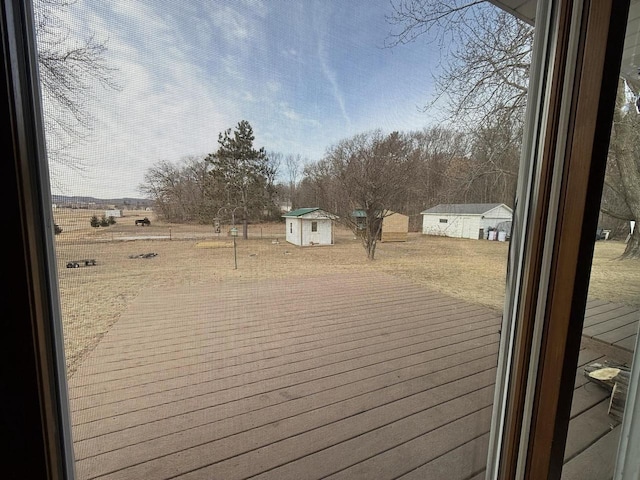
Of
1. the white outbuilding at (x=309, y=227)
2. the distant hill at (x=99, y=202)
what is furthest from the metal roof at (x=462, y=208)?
the distant hill at (x=99, y=202)

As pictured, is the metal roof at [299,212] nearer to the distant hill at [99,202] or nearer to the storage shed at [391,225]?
the storage shed at [391,225]

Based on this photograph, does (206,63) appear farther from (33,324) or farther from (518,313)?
(518,313)

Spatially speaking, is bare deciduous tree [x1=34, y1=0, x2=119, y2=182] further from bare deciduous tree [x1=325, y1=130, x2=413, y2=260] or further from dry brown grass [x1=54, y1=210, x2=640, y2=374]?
bare deciduous tree [x1=325, y1=130, x2=413, y2=260]

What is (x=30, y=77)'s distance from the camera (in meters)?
0.35

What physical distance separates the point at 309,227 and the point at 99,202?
529 mm

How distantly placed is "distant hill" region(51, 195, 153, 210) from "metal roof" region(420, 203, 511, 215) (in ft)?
2.61

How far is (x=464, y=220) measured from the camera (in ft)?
2.83

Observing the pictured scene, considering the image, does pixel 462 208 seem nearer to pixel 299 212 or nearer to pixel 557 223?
pixel 557 223

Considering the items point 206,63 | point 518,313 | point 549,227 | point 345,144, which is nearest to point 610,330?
point 518,313

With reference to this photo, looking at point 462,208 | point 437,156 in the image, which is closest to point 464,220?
point 462,208

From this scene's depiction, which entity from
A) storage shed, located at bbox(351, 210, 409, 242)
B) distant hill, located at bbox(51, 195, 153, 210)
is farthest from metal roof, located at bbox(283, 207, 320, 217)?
distant hill, located at bbox(51, 195, 153, 210)

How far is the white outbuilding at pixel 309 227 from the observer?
30.6 inches

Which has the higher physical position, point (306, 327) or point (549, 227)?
point (549, 227)

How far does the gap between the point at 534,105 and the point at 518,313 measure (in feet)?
1.64
